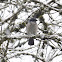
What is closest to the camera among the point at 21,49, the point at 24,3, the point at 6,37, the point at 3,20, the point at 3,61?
the point at 6,37

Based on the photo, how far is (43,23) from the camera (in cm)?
548

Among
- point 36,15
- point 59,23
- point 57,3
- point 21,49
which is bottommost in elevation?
point 21,49

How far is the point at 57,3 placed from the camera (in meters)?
5.64

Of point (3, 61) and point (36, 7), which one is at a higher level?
point (36, 7)

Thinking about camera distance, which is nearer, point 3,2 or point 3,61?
point 3,61

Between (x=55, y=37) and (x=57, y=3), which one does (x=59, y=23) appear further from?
(x=55, y=37)

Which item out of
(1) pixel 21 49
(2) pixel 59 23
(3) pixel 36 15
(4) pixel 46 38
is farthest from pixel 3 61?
(2) pixel 59 23

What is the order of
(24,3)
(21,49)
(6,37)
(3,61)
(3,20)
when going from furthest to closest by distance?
(24,3), (21,49), (3,20), (3,61), (6,37)

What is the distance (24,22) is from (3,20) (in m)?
0.88

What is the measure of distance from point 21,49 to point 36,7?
5.34ft

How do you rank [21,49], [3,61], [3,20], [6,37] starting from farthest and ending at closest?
[21,49], [3,20], [3,61], [6,37]

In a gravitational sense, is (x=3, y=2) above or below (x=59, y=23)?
above

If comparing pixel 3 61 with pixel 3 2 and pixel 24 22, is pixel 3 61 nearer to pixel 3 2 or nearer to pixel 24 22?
pixel 24 22

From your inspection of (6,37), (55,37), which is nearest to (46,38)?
(55,37)
